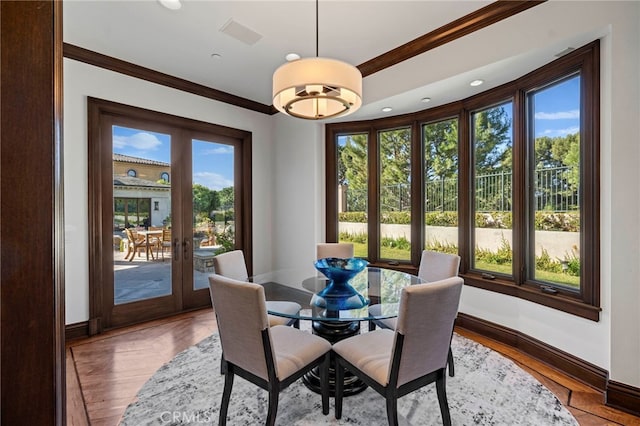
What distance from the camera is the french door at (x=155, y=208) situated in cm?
329

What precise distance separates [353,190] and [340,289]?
2.23 metres

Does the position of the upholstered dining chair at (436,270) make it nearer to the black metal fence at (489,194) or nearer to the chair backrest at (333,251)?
the chair backrest at (333,251)

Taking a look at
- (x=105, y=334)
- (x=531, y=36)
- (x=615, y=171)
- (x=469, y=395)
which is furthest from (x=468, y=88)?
(x=105, y=334)

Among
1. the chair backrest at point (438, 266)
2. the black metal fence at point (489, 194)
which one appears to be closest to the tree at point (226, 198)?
the black metal fence at point (489, 194)

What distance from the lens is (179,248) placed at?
12.7 ft

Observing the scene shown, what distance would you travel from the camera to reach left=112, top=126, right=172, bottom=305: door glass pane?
3.43m

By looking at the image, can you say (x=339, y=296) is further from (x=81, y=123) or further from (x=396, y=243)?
(x=81, y=123)

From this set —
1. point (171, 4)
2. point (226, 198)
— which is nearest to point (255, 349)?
point (171, 4)

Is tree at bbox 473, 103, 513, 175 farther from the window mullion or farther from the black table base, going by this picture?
the black table base

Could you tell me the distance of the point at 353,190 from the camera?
4.34 metres

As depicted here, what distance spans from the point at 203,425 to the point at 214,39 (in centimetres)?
320

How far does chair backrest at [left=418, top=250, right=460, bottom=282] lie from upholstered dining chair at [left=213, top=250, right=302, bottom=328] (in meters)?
1.25

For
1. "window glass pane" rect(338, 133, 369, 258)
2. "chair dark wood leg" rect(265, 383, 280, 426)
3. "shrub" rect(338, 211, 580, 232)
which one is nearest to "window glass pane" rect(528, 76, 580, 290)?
"shrub" rect(338, 211, 580, 232)

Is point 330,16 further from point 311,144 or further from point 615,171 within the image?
point 615,171
